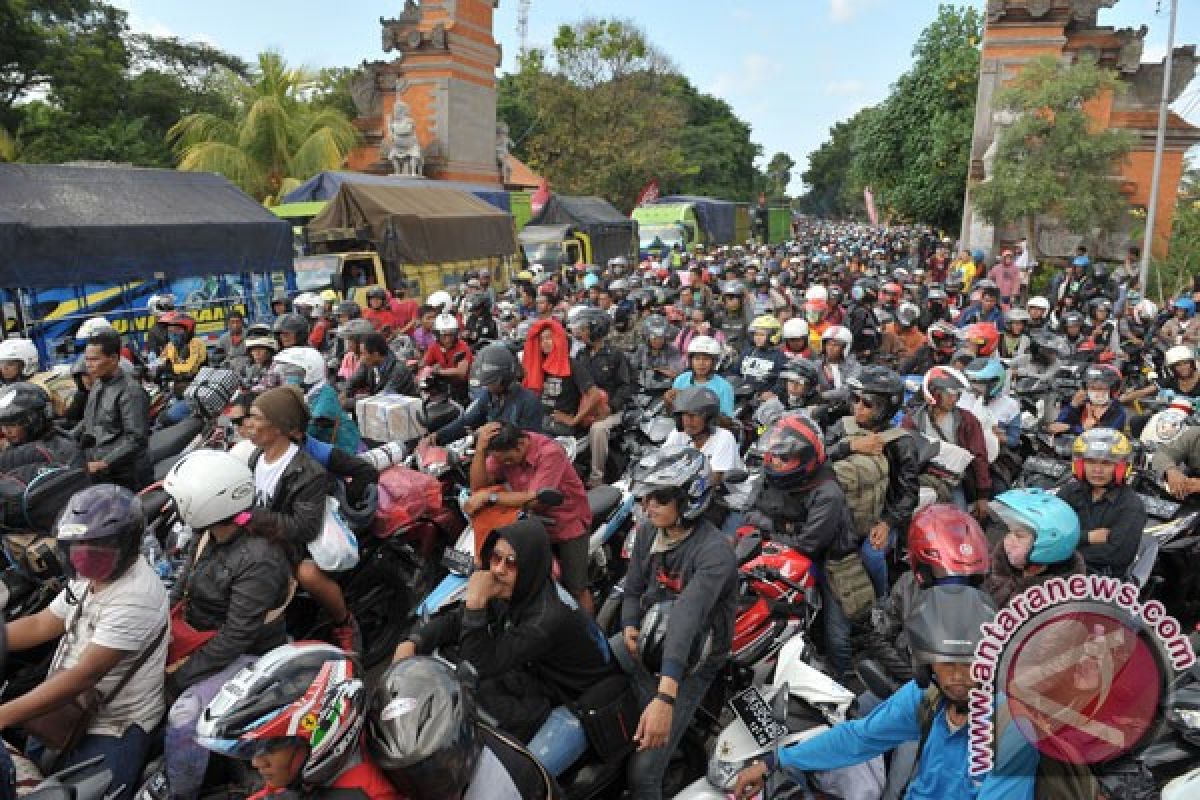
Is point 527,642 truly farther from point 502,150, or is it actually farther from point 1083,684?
point 502,150

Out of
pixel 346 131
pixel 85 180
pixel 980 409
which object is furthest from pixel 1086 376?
pixel 346 131

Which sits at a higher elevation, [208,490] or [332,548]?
[208,490]

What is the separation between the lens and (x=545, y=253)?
2400cm

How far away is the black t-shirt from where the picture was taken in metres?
7.74

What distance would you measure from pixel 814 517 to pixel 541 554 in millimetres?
1672

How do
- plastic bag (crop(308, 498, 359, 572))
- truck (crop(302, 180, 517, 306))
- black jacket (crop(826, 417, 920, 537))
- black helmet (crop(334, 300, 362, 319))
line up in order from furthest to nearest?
truck (crop(302, 180, 517, 306)), black helmet (crop(334, 300, 362, 319)), black jacket (crop(826, 417, 920, 537)), plastic bag (crop(308, 498, 359, 572))

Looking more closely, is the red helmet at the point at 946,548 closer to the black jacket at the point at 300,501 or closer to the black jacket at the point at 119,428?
the black jacket at the point at 300,501

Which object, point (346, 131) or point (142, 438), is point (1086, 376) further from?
point (346, 131)

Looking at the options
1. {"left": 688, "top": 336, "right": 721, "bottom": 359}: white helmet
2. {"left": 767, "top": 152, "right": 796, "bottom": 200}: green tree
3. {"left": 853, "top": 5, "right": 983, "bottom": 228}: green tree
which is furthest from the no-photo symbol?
{"left": 767, "top": 152, "right": 796, "bottom": 200}: green tree

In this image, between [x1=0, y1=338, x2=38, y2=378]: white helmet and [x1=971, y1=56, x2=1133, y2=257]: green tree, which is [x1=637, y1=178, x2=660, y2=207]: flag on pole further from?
[x1=0, y1=338, x2=38, y2=378]: white helmet

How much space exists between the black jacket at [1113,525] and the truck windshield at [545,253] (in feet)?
63.8

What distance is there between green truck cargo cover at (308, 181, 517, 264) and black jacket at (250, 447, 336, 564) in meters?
12.2

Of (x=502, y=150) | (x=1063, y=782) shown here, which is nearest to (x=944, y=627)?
(x=1063, y=782)

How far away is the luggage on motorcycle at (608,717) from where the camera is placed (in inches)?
135
